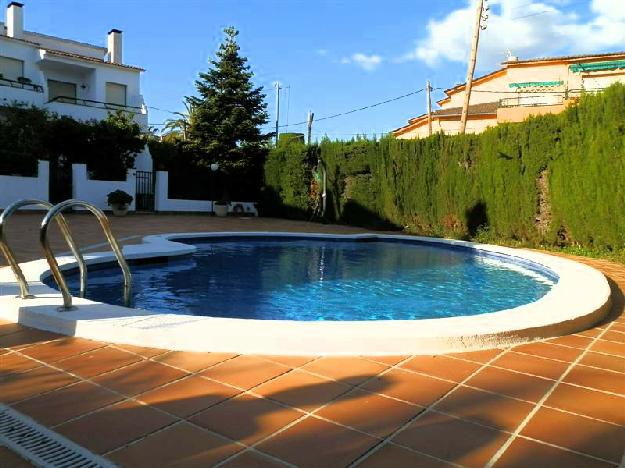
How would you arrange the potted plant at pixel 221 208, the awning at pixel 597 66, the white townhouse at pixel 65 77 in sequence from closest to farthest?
the potted plant at pixel 221 208, the white townhouse at pixel 65 77, the awning at pixel 597 66

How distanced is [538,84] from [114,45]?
85.4 ft

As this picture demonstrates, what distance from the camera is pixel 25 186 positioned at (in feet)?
61.0

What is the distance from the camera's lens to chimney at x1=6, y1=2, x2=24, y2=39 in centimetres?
2797

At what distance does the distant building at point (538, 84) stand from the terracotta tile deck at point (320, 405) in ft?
73.6

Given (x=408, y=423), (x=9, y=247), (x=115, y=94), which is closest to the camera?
(x=408, y=423)

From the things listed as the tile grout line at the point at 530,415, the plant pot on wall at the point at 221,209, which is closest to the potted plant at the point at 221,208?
the plant pot on wall at the point at 221,209

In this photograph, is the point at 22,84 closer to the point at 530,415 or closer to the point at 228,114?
the point at 228,114

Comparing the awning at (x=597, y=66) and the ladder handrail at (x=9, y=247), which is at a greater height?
the awning at (x=597, y=66)

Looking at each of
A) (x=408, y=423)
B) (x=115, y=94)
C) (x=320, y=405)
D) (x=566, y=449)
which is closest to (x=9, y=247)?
(x=320, y=405)

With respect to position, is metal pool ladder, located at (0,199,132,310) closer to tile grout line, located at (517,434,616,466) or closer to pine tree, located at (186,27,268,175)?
tile grout line, located at (517,434,616,466)

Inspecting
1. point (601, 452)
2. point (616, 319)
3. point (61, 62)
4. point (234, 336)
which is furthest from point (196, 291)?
point (61, 62)

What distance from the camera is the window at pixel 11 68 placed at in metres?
25.3

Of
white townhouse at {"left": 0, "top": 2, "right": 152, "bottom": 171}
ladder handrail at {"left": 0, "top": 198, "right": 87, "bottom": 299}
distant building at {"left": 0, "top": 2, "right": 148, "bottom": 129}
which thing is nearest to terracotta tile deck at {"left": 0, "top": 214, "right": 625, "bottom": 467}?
ladder handrail at {"left": 0, "top": 198, "right": 87, "bottom": 299}

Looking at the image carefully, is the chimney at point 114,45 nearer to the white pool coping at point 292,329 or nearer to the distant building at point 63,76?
the distant building at point 63,76
